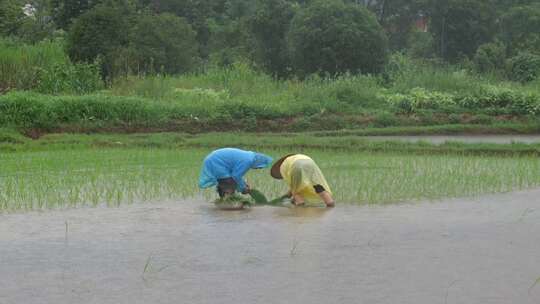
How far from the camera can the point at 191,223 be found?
28.2 feet

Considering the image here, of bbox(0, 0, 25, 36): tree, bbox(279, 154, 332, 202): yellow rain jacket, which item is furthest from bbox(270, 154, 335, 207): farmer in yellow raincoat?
bbox(0, 0, 25, 36): tree

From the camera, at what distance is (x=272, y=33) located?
1041 inches

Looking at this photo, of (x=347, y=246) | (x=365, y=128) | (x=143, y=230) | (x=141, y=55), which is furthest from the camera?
(x=141, y=55)

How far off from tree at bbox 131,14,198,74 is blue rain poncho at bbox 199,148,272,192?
1371 cm

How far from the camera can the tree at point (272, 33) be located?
26.3m

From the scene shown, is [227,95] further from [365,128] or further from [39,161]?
[39,161]

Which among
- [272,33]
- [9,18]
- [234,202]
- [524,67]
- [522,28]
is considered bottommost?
[234,202]

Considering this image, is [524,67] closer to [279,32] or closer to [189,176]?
[279,32]

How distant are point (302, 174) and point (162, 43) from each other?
15.3 m

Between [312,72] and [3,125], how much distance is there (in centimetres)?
946

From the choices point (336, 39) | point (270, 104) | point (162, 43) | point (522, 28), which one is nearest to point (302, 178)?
point (270, 104)

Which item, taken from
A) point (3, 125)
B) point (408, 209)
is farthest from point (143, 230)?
point (3, 125)

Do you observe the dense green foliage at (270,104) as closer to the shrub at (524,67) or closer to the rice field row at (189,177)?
the shrub at (524,67)

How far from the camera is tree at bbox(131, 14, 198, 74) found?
2341cm
